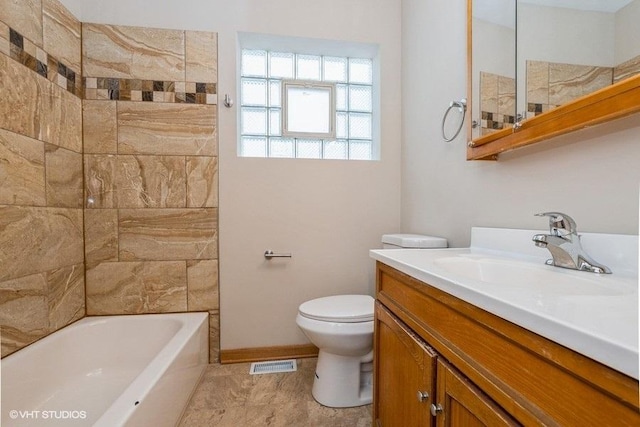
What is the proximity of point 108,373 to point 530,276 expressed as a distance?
2.04 m

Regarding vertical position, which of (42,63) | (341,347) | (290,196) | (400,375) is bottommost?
(341,347)

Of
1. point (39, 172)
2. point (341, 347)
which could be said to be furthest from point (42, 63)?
point (341, 347)

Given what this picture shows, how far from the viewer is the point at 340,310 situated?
145cm

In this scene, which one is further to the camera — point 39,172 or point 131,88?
point 131,88

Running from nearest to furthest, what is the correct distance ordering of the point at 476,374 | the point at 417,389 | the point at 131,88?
the point at 476,374
the point at 417,389
the point at 131,88

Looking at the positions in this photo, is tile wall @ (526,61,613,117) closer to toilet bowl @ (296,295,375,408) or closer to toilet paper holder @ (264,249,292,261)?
toilet bowl @ (296,295,375,408)

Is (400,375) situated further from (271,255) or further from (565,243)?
(271,255)

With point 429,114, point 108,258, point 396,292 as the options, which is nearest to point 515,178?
point 396,292

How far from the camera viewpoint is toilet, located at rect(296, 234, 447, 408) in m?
1.38

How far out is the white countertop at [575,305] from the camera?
0.34m

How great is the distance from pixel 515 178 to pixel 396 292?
0.63m

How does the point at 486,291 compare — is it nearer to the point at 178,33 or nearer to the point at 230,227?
the point at 230,227

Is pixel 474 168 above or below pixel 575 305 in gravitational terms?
above

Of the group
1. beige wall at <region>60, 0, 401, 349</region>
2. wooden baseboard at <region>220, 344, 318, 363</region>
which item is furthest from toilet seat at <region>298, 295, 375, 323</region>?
wooden baseboard at <region>220, 344, 318, 363</region>
